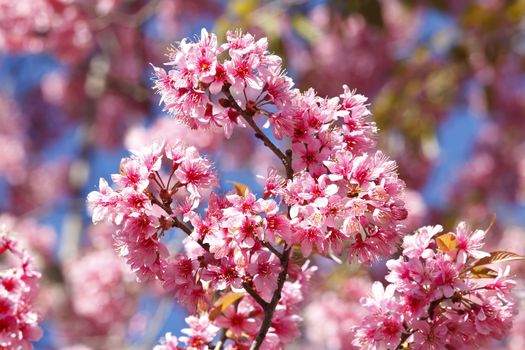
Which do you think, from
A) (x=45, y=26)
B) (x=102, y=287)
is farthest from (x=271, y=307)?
(x=45, y=26)

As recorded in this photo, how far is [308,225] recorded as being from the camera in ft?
5.68

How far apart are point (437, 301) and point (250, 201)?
0.49 meters

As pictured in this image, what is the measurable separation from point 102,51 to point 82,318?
2.83m

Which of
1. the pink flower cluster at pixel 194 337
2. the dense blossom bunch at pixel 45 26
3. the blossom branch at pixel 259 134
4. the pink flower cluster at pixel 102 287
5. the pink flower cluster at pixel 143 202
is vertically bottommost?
the pink flower cluster at pixel 194 337

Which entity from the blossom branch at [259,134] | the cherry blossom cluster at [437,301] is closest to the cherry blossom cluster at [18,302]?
the blossom branch at [259,134]

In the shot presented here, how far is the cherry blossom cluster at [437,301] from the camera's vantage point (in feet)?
5.67

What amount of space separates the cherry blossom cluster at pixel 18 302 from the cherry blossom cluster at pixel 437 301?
2.87 ft

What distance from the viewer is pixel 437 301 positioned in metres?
1.75

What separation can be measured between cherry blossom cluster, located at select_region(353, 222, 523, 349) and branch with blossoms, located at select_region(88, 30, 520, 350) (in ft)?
0.04

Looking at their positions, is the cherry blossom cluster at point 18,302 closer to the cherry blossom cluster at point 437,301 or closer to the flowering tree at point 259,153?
the flowering tree at point 259,153

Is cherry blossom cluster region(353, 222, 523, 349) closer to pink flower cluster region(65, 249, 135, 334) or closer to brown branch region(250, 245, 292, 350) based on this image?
brown branch region(250, 245, 292, 350)

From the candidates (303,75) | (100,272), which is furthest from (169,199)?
(303,75)

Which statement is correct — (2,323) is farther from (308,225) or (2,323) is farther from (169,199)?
(308,225)

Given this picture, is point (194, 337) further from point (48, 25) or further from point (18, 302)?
point (48, 25)
